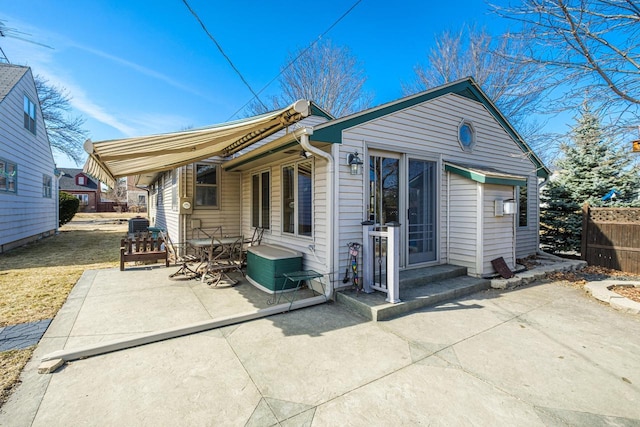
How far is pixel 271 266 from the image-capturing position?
509 centimetres

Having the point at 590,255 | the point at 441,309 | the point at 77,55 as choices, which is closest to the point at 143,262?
the point at 77,55

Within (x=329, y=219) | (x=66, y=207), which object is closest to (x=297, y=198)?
(x=329, y=219)

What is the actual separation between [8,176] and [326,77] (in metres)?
13.6

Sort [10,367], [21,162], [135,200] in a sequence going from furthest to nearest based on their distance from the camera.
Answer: [135,200], [21,162], [10,367]

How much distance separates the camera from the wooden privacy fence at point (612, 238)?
22.8ft

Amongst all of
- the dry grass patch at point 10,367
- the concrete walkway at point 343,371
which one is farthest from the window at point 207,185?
the dry grass patch at point 10,367

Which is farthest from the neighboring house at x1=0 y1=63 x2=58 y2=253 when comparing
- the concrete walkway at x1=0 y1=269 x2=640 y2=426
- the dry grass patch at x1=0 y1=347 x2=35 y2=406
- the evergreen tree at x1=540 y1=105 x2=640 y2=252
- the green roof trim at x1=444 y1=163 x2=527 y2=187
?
the evergreen tree at x1=540 y1=105 x2=640 y2=252

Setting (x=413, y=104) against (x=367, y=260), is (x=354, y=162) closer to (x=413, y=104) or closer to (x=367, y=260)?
(x=367, y=260)

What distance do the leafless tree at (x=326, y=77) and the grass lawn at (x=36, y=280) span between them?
38.6 feet

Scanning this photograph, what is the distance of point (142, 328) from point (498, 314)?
4853 mm

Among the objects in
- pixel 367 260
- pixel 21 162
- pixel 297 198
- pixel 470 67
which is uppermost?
pixel 470 67

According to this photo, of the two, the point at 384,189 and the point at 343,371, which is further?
the point at 384,189

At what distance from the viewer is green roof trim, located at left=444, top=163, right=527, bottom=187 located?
216 inches

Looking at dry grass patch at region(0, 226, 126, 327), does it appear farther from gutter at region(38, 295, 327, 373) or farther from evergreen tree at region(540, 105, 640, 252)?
evergreen tree at region(540, 105, 640, 252)
